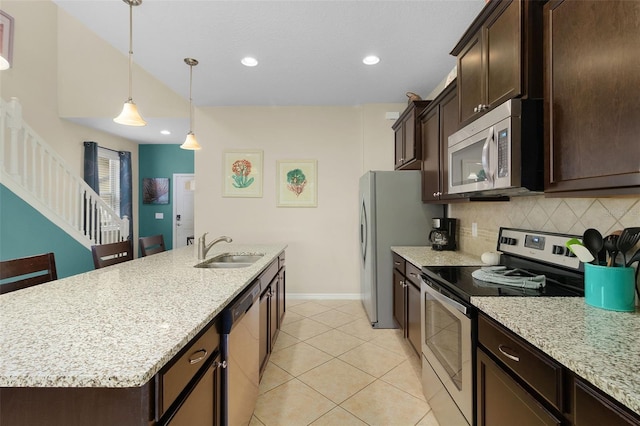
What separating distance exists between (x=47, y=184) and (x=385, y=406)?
193 inches

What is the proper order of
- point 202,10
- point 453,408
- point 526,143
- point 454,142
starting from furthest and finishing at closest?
point 202,10
point 454,142
point 453,408
point 526,143

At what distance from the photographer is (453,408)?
4.85 feet

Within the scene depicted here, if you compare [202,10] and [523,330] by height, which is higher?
[202,10]

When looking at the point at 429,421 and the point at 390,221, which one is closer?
the point at 429,421

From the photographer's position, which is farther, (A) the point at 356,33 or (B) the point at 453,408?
(A) the point at 356,33

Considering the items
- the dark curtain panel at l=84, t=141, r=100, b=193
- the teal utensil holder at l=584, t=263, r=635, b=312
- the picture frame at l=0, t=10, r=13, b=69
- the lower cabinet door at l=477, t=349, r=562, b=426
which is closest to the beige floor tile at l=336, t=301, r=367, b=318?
the lower cabinet door at l=477, t=349, r=562, b=426

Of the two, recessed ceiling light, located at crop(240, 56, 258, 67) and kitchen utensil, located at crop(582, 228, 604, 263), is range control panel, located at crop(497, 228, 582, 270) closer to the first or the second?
kitchen utensil, located at crop(582, 228, 604, 263)

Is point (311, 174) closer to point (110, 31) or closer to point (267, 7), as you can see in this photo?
point (267, 7)

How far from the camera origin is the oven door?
1335 millimetres

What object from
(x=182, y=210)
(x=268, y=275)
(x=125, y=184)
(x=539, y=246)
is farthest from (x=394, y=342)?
(x=125, y=184)

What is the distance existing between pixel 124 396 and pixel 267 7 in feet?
7.70

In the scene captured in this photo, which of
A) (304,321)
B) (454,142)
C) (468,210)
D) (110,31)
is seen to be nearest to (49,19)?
(110,31)

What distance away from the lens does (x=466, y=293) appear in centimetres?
134

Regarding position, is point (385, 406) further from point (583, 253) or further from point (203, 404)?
point (583, 253)
